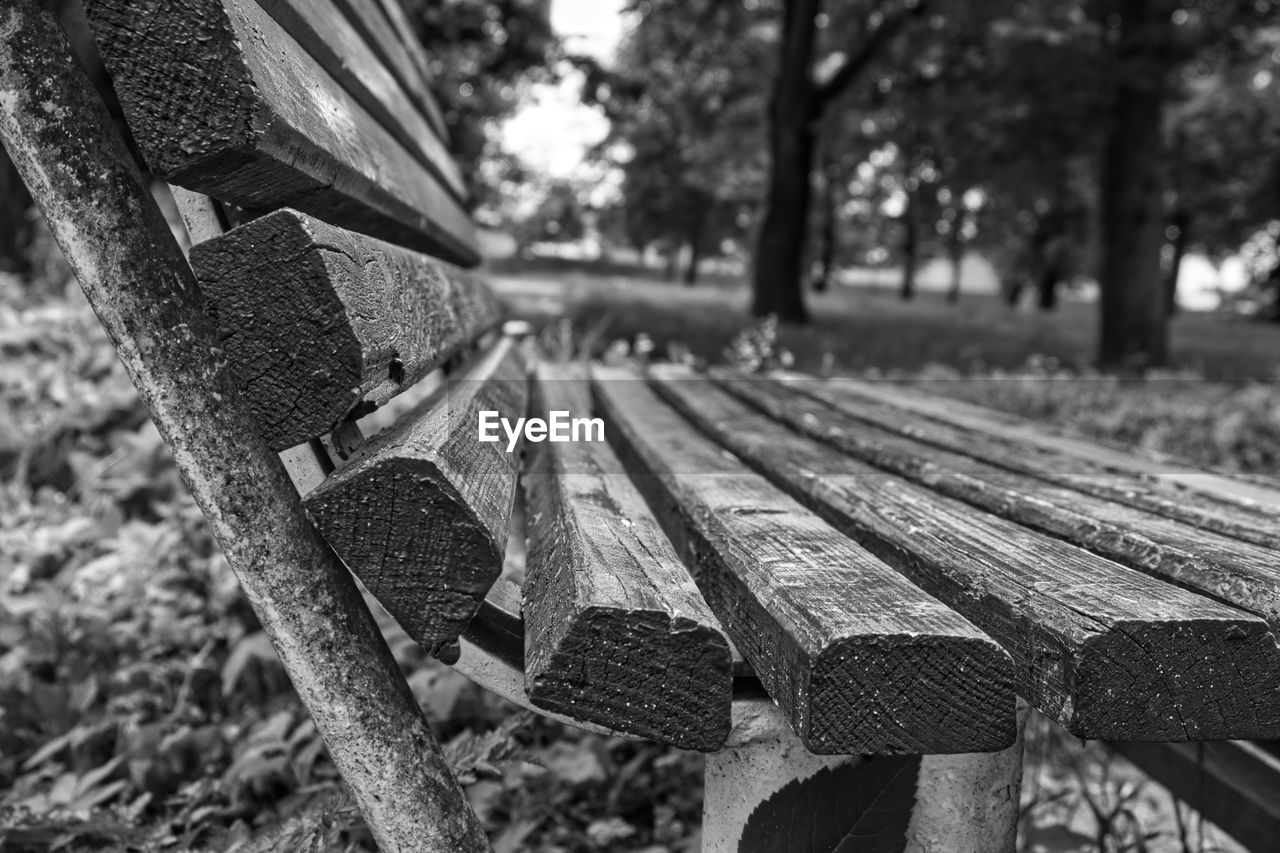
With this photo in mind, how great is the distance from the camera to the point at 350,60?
1.42 meters

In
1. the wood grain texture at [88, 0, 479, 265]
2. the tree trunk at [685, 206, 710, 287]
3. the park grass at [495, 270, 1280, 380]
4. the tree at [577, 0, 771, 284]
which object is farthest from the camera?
the tree trunk at [685, 206, 710, 287]

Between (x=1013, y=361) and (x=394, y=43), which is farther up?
(x=394, y=43)

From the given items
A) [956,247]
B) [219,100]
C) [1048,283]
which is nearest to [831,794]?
[219,100]

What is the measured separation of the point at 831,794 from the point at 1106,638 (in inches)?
14.1

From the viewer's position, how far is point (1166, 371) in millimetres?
9781

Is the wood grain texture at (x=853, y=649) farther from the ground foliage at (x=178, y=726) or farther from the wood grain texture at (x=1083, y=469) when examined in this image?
the wood grain texture at (x=1083, y=469)

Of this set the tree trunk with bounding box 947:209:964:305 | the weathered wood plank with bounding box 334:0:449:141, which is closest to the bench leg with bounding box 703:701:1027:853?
the weathered wood plank with bounding box 334:0:449:141

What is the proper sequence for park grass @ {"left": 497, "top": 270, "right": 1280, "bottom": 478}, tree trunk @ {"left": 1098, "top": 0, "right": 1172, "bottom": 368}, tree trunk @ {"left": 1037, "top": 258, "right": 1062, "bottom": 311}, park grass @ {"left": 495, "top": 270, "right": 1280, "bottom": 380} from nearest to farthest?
1. park grass @ {"left": 497, "top": 270, "right": 1280, "bottom": 478}
2. park grass @ {"left": 495, "top": 270, "right": 1280, "bottom": 380}
3. tree trunk @ {"left": 1098, "top": 0, "right": 1172, "bottom": 368}
4. tree trunk @ {"left": 1037, "top": 258, "right": 1062, "bottom": 311}

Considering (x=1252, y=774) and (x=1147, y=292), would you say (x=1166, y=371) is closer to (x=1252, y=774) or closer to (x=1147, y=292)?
(x=1147, y=292)

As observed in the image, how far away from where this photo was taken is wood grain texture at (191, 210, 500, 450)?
0.85 meters

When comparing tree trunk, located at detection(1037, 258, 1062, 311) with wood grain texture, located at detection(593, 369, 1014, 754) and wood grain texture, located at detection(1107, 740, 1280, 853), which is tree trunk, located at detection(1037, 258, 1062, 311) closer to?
wood grain texture, located at detection(1107, 740, 1280, 853)

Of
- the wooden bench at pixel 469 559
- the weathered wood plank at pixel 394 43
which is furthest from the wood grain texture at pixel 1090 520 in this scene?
the weathered wood plank at pixel 394 43

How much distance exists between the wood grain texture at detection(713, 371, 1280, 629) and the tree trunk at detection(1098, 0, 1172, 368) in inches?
352

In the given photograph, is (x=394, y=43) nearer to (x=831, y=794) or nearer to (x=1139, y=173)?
(x=831, y=794)
